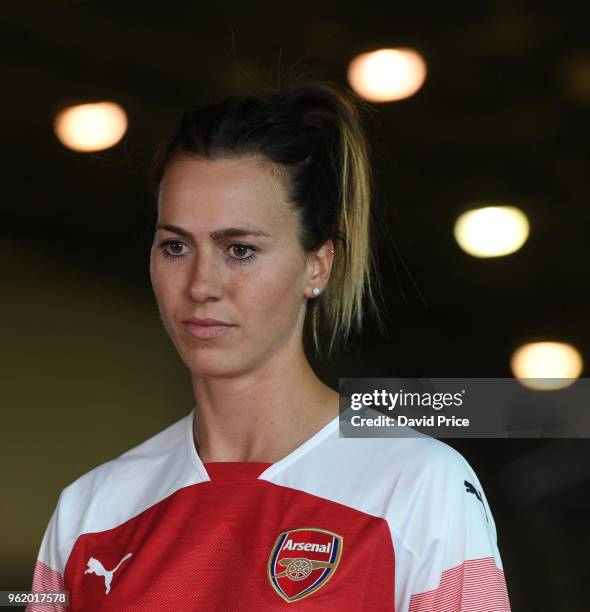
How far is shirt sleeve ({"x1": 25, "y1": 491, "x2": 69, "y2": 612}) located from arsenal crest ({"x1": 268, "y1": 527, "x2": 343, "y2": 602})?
35cm

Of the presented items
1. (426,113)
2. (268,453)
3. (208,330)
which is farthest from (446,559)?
(426,113)

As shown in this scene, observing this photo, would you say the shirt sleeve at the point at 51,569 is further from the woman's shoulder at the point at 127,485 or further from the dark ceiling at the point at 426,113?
the dark ceiling at the point at 426,113

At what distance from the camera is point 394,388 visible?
272 centimetres

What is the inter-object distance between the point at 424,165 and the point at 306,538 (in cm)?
166

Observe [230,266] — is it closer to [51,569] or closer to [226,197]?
[226,197]

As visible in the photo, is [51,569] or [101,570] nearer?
[101,570]

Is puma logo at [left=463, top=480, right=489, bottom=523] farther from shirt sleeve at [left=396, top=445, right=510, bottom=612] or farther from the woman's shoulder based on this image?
the woman's shoulder

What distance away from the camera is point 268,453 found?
1389 millimetres

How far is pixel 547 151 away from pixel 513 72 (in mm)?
202

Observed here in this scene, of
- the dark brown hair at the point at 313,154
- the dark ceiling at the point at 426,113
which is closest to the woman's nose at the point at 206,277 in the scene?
the dark brown hair at the point at 313,154

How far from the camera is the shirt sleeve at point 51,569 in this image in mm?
1479

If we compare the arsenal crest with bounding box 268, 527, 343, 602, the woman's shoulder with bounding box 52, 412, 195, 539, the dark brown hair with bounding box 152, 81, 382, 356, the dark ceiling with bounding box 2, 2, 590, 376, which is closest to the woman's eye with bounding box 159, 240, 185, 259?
the dark brown hair with bounding box 152, 81, 382, 356

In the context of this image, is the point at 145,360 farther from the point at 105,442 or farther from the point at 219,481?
the point at 219,481

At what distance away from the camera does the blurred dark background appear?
2.53 meters
